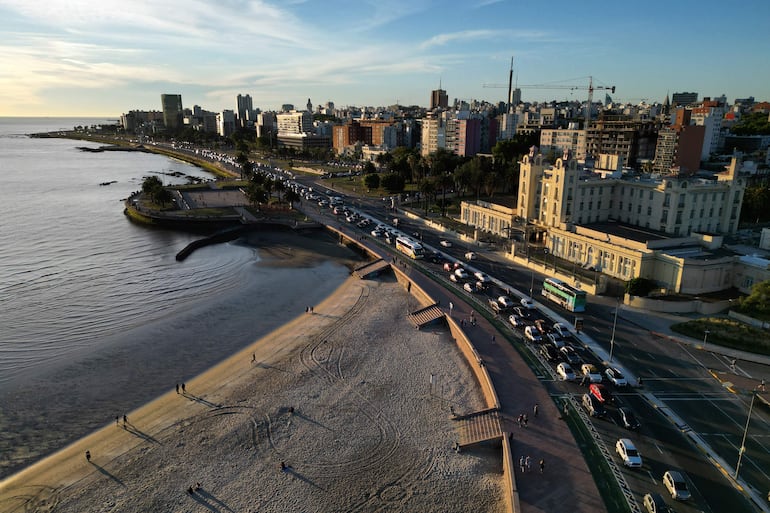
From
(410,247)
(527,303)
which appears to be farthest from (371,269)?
(527,303)

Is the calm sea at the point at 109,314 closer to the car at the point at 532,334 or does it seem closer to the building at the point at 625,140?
the car at the point at 532,334

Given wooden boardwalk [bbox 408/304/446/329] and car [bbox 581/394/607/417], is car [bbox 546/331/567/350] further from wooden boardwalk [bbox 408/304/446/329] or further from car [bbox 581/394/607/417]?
wooden boardwalk [bbox 408/304/446/329]

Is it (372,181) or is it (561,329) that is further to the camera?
(372,181)

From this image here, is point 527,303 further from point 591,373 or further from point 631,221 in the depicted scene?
point 631,221

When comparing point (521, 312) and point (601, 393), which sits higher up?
point (601, 393)

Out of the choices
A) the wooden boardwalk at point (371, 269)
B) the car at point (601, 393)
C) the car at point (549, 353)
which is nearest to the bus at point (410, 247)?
the wooden boardwalk at point (371, 269)

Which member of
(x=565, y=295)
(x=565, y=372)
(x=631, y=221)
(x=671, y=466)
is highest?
(x=631, y=221)

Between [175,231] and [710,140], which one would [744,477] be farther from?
[710,140]

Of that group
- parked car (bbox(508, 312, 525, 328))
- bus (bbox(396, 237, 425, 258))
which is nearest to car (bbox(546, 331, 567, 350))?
parked car (bbox(508, 312, 525, 328))
